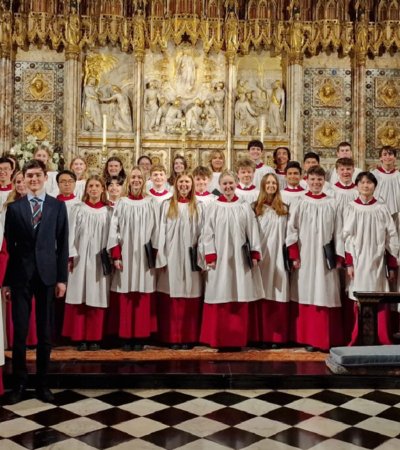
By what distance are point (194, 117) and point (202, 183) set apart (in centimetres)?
426

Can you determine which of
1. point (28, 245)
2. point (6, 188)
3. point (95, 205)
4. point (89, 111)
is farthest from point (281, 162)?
point (28, 245)

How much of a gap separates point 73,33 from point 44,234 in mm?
6734

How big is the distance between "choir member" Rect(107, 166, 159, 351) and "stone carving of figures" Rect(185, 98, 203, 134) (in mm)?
4552

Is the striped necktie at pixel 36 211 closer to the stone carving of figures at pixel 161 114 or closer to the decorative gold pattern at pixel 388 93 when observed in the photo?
the stone carving of figures at pixel 161 114

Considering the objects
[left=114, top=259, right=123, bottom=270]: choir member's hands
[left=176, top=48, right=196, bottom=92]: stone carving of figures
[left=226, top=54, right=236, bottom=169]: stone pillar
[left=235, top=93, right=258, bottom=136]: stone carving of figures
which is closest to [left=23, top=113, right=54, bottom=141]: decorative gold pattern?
[left=176, top=48, right=196, bottom=92]: stone carving of figures

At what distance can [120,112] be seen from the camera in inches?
435

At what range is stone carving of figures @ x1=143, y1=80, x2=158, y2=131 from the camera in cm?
1107

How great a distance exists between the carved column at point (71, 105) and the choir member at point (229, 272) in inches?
194

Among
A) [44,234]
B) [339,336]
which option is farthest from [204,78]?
[44,234]

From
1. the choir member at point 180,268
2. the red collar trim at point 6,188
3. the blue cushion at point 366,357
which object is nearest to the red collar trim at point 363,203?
the choir member at point 180,268

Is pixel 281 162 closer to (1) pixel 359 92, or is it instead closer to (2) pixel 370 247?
(2) pixel 370 247

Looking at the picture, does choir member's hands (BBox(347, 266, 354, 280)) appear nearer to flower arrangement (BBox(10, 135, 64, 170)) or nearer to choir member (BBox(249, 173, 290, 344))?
choir member (BBox(249, 173, 290, 344))

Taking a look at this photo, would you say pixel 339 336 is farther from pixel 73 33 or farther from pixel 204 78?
pixel 73 33

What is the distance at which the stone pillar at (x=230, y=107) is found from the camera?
36.0ft
